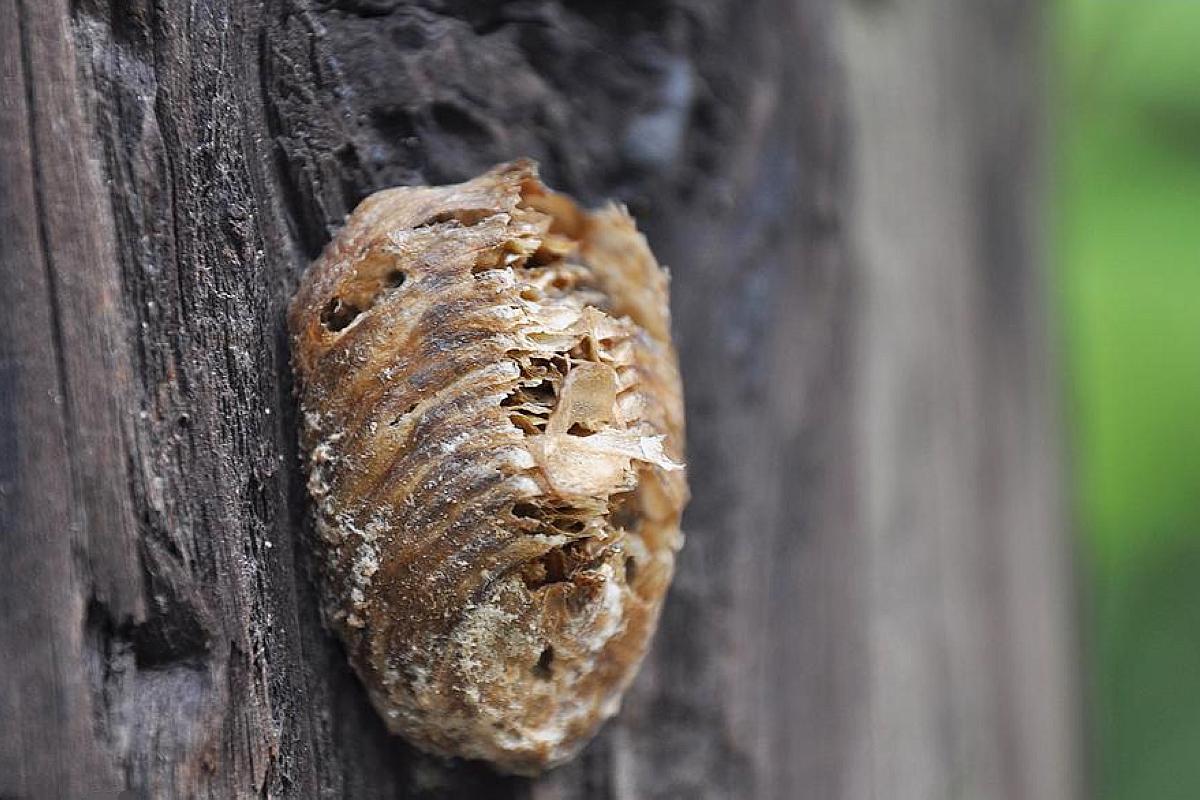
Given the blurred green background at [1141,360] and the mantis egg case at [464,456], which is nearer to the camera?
the mantis egg case at [464,456]

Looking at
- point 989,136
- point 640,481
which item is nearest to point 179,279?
point 640,481

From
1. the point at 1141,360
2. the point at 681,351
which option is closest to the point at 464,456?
the point at 681,351

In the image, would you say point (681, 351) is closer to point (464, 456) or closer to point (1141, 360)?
point (464, 456)

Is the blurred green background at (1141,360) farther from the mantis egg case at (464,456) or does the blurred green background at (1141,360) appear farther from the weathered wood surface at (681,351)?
the mantis egg case at (464,456)

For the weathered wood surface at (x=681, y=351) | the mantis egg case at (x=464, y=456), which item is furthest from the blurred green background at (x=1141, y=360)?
the mantis egg case at (x=464, y=456)

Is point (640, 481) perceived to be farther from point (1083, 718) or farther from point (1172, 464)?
point (1172, 464)

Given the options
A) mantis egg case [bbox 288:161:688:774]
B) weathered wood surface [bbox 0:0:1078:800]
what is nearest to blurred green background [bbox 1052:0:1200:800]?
weathered wood surface [bbox 0:0:1078:800]

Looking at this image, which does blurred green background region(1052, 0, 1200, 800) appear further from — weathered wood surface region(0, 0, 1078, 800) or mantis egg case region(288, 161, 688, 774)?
mantis egg case region(288, 161, 688, 774)
